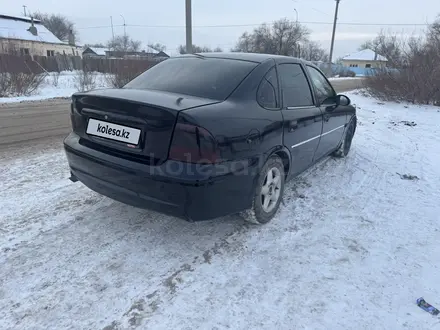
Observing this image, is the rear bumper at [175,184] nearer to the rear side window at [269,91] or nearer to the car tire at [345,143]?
the rear side window at [269,91]

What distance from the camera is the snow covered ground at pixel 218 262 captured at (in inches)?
82.0

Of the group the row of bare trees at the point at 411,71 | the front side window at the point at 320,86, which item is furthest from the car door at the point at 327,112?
the row of bare trees at the point at 411,71

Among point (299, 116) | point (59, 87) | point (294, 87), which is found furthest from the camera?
point (59, 87)

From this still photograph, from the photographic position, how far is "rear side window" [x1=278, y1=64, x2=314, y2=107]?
3.36 m

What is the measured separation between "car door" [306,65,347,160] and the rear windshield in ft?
4.35

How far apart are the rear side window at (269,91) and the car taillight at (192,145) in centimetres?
83

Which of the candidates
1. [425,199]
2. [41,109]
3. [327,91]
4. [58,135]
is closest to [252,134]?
[327,91]

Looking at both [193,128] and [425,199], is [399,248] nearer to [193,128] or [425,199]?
[425,199]

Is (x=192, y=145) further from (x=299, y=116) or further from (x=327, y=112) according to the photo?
(x=327, y=112)

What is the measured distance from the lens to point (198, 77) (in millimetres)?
3131

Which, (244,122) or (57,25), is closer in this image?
(244,122)

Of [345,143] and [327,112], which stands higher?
[327,112]

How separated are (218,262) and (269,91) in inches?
64.6

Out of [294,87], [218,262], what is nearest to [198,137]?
[218,262]
